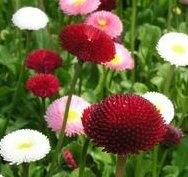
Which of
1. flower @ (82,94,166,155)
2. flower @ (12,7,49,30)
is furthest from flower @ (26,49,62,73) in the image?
flower @ (82,94,166,155)

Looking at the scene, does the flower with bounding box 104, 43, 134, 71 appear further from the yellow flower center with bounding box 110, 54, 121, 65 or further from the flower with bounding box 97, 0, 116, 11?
the flower with bounding box 97, 0, 116, 11

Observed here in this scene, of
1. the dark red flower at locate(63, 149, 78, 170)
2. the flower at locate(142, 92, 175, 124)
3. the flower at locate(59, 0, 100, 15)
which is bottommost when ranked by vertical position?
the dark red flower at locate(63, 149, 78, 170)

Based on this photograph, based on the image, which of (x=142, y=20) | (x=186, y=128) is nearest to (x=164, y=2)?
(x=142, y=20)

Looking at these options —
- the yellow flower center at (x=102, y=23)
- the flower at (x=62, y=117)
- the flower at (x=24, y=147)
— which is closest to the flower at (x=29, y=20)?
the yellow flower center at (x=102, y=23)

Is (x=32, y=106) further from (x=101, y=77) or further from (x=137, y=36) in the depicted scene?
(x=137, y=36)

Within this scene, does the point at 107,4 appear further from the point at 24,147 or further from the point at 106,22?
the point at 24,147

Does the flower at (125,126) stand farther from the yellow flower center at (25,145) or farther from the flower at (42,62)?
→ the flower at (42,62)
